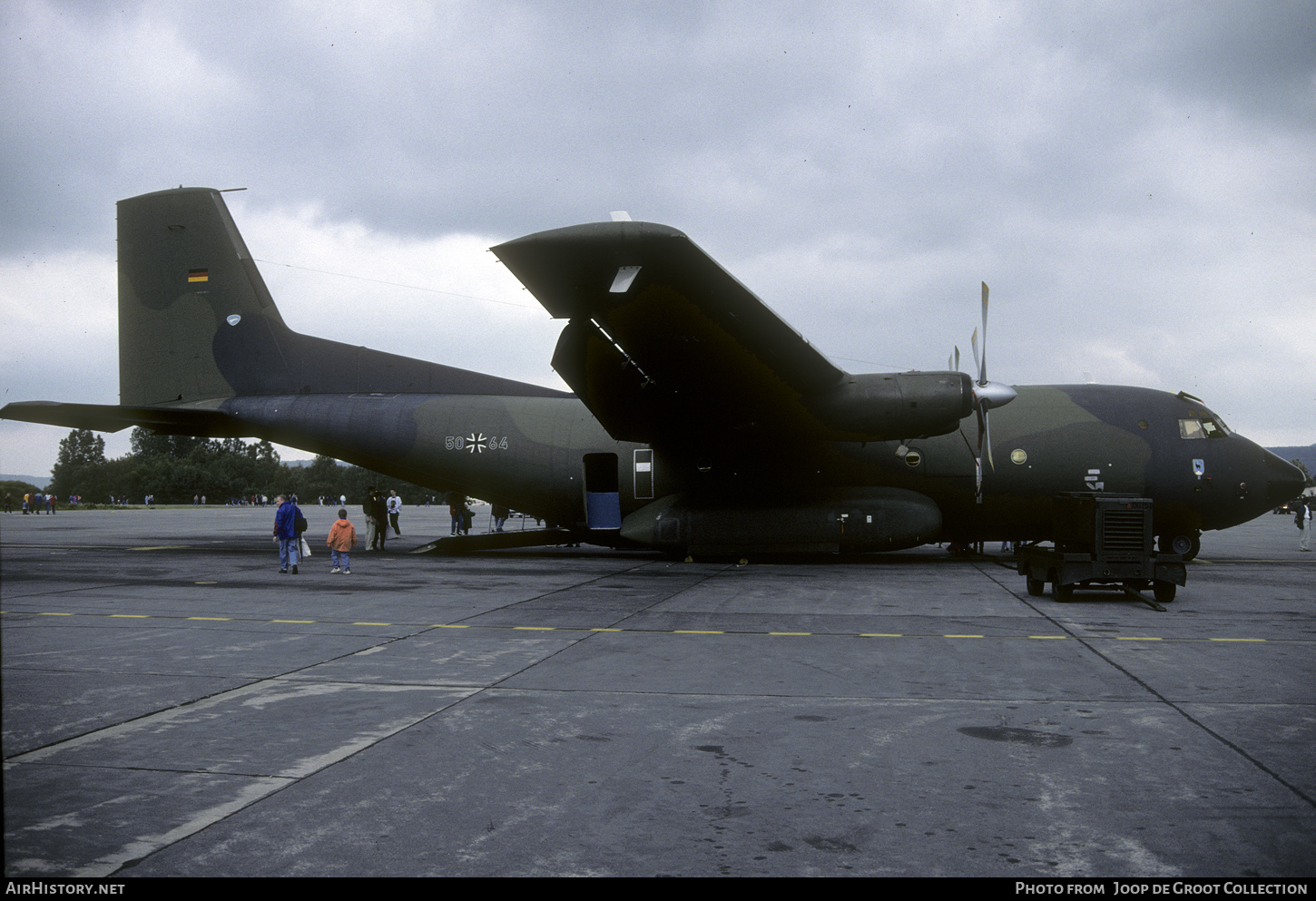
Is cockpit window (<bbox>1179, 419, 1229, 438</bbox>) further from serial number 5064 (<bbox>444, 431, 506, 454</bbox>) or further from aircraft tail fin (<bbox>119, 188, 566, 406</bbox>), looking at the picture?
serial number 5064 (<bbox>444, 431, 506, 454</bbox>)

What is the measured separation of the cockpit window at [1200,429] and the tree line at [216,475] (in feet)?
94.0

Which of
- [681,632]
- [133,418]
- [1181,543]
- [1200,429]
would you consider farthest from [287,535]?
[1200,429]

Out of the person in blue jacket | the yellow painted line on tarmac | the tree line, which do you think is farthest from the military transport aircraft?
the tree line

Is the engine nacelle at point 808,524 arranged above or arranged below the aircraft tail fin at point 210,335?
below

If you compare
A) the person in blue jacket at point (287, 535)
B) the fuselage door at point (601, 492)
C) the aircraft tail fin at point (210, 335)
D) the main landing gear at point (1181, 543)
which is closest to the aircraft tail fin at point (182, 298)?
the aircraft tail fin at point (210, 335)

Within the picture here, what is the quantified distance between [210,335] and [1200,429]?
72.1 feet

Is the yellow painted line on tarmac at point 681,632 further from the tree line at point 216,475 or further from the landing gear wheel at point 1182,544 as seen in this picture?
the tree line at point 216,475

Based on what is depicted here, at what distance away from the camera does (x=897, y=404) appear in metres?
15.3

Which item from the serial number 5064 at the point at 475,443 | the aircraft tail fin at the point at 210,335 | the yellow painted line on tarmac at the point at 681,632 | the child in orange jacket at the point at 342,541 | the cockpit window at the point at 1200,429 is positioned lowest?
the yellow painted line on tarmac at the point at 681,632

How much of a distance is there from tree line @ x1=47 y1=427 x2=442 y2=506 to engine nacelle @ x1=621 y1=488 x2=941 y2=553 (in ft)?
63.8

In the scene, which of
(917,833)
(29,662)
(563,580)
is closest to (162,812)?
(917,833)

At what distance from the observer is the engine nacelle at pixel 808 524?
1712 centimetres

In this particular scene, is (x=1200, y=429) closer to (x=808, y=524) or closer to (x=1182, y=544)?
(x=1182, y=544)

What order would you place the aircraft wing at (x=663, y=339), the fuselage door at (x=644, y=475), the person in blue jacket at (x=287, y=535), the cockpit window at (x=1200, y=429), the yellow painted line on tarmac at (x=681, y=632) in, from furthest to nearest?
the fuselage door at (x=644, y=475)
the cockpit window at (x=1200, y=429)
the person in blue jacket at (x=287, y=535)
the aircraft wing at (x=663, y=339)
the yellow painted line on tarmac at (x=681, y=632)
